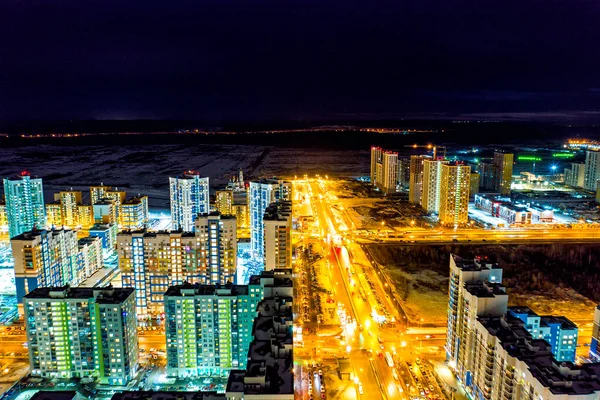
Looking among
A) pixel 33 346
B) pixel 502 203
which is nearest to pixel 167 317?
pixel 33 346

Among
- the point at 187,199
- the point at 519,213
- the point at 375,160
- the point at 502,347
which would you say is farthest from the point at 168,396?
the point at 375,160

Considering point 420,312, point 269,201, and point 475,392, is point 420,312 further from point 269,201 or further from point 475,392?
point 269,201

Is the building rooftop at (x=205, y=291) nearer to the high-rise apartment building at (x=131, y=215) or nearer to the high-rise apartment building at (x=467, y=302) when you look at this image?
the high-rise apartment building at (x=467, y=302)

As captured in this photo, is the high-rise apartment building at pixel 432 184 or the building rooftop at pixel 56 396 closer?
the building rooftop at pixel 56 396

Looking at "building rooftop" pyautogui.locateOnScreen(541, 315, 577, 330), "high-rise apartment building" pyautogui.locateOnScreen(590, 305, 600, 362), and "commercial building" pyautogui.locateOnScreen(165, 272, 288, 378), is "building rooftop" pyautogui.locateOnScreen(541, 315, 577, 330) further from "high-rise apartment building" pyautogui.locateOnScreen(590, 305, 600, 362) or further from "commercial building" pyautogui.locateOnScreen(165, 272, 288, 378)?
"commercial building" pyautogui.locateOnScreen(165, 272, 288, 378)

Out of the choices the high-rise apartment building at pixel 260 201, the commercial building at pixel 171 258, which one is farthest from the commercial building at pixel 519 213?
the commercial building at pixel 171 258
